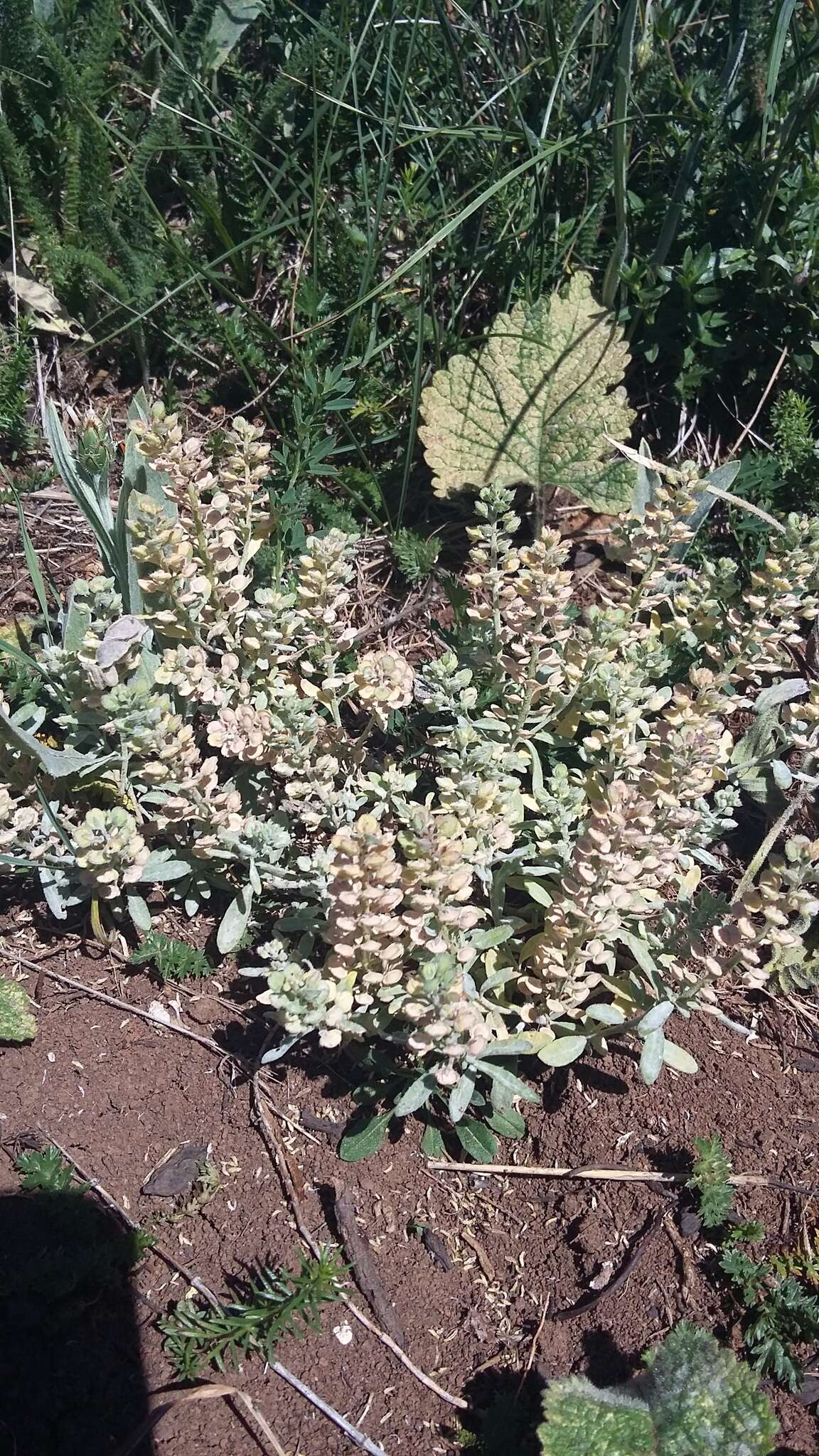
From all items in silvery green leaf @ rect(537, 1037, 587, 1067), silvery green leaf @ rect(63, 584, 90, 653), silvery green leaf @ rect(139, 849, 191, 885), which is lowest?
silvery green leaf @ rect(139, 849, 191, 885)

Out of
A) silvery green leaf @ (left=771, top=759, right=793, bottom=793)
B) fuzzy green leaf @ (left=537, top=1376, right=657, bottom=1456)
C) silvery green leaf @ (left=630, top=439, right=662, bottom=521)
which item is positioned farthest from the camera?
silvery green leaf @ (left=630, top=439, right=662, bottom=521)

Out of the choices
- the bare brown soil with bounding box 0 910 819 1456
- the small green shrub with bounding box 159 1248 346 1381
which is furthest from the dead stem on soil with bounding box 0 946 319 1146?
the small green shrub with bounding box 159 1248 346 1381

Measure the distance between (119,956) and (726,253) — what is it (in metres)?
2.47

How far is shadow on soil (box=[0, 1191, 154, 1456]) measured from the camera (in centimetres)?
178

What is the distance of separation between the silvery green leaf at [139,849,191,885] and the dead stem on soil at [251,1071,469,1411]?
0.47m

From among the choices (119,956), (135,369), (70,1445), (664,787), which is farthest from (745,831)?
(135,369)

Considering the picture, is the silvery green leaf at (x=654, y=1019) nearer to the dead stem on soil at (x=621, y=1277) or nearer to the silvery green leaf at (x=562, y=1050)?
the silvery green leaf at (x=562, y=1050)

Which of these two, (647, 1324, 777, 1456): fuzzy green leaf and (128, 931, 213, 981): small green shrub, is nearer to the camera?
(647, 1324, 777, 1456): fuzzy green leaf

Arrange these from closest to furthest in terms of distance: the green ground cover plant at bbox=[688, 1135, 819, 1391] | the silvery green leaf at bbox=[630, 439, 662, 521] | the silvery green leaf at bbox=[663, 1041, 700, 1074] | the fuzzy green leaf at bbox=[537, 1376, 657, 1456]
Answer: the fuzzy green leaf at bbox=[537, 1376, 657, 1456]
the green ground cover plant at bbox=[688, 1135, 819, 1391]
the silvery green leaf at bbox=[663, 1041, 700, 1074]
the silvery green leaf at bbox=[630, 439, 662, 521]

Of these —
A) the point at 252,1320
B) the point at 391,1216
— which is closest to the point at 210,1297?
the point at 252,1320

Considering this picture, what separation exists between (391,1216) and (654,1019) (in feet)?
2.25

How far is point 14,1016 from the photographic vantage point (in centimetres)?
217

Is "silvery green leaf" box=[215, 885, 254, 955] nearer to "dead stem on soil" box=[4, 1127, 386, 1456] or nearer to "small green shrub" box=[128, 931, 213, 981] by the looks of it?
"small green shrub" box=[128, 931, 213, 981]

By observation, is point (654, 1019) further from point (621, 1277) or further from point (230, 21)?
point (230, 21)
